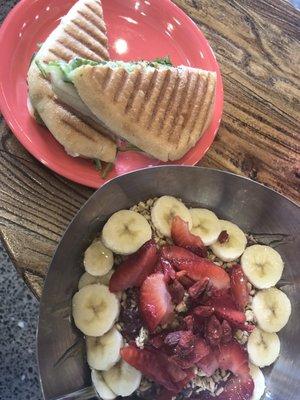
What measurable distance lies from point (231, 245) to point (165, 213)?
19 cm

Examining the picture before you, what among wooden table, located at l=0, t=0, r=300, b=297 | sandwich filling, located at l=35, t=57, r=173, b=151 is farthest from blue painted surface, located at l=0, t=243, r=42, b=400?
sandwich filling, located at l=35, t=57, r=173, b=151

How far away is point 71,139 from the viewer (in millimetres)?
1555

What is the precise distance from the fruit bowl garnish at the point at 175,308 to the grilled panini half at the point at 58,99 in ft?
0.65

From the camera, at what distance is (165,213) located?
1.55 metres

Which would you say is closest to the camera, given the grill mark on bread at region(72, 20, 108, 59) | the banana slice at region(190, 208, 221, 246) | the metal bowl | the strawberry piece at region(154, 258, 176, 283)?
the metal bowl

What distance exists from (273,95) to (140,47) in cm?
43

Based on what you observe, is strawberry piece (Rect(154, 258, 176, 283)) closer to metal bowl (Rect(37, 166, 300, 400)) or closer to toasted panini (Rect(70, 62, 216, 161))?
metal bowl (Rect(37, 166, 300, 400))

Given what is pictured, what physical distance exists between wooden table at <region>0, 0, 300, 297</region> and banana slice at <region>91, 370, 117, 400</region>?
30cm

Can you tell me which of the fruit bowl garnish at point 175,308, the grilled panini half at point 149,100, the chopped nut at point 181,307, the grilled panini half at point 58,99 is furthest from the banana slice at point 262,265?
the grilled panini half at point 58,99

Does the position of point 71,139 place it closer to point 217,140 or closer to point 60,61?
point 60,61

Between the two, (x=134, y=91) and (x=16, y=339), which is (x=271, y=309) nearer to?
Result: (x=134, y=91)

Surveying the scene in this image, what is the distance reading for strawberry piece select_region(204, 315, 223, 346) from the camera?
1.46 m

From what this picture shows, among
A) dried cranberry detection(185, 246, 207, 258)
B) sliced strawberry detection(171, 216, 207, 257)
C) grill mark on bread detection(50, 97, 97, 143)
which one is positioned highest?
grill mark on bread detection(50, 97, 97, 143)

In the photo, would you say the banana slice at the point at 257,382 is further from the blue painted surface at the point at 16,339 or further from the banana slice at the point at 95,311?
the blue painted surface at the point at 16,339
